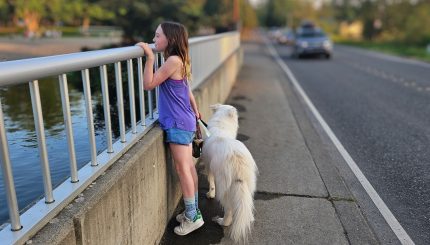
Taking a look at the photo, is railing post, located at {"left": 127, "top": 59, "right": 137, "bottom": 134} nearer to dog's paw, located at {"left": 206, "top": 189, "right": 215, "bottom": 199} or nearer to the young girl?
the young girl

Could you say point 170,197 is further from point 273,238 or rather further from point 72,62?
point 72,62

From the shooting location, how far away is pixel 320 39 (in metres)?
24.4

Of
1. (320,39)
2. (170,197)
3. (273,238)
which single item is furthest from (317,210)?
(320,39)

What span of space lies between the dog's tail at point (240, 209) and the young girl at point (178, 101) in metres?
0.48

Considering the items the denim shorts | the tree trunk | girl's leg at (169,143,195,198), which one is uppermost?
the denim shorts

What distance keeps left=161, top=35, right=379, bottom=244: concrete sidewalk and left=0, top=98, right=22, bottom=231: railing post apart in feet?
6.06

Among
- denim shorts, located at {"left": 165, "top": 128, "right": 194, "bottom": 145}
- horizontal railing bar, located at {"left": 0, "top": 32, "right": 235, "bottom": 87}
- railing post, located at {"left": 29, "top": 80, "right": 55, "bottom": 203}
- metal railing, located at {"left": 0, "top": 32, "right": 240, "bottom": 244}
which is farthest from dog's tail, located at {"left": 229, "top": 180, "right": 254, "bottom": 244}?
railing post, located at {"left": 29, "top": 80, "right": 55, "bottom": 203}

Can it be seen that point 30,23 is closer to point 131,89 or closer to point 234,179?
point 131,89

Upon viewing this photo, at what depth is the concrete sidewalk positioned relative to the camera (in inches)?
147

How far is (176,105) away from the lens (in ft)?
11.6

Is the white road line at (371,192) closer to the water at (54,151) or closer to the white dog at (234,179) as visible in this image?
the white dog at (234,179)

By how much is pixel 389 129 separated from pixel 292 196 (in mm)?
3923

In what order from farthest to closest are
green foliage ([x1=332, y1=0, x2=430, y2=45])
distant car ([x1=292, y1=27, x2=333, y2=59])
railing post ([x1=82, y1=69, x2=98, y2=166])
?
green foliage ([x1=332, y1=0, x2=430, y2=45]), distant car ([x1=292, y1=27, x2=333, y2=59]), railing post ([x1=82, y1=69, x2=98, y2=166])

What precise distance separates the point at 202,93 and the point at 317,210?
2.53 metres
